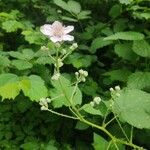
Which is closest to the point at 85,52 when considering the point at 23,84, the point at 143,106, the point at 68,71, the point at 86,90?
the point at 68,71

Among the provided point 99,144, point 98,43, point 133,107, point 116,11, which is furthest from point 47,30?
point 116,11

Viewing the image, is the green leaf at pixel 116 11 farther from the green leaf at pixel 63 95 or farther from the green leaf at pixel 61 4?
the green leaf at pixel 63 95

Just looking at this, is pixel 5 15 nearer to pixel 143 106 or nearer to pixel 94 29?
pixel 94 29

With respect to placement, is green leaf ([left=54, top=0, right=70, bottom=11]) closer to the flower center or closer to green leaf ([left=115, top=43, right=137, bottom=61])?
green leaf ([left=115, top=43, right=137, bottom=61])

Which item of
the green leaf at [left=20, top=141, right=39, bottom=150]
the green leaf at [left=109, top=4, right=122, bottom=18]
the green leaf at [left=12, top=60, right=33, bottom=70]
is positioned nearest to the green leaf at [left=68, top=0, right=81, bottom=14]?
the green leaf at [left=109, top=4, right=122, bottom=18]

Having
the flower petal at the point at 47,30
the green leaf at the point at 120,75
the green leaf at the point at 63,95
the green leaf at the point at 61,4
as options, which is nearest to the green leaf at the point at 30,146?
the green leaf at the point at 63,95
